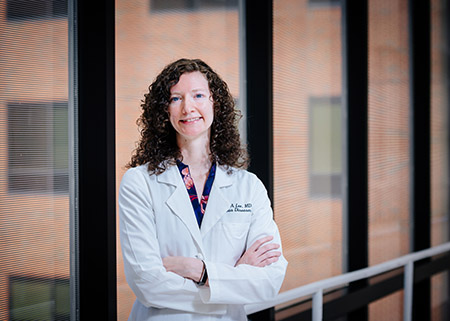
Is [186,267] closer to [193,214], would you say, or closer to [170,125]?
[193,214]

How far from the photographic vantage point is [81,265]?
1.93 m

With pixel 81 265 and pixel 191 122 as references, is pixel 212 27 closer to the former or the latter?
pixel 191 122

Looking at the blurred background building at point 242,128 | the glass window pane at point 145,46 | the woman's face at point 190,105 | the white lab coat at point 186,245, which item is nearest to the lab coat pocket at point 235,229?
the white lab coat at point 186,245

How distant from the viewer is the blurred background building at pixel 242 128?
181 centimetres

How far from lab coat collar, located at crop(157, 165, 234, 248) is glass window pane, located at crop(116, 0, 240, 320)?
47 centimetres

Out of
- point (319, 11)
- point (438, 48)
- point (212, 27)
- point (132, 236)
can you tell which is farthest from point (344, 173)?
point (132, 236)

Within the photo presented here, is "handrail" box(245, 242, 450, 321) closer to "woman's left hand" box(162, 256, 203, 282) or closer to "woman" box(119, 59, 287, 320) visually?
"woman" box(119, 59, 287, 320)

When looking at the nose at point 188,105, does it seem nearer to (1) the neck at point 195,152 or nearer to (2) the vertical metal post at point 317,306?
(1) the neck at point 195,152

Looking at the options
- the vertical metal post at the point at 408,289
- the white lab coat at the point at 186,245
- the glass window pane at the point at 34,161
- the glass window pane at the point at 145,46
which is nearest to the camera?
the white lab coat at the point at 186,245

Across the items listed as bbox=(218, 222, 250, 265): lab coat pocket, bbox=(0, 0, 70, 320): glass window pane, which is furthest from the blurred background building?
bbox=(218, 222, 250, 265): lab coat pocket

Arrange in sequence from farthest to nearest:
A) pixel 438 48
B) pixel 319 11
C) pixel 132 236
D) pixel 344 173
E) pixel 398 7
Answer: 1. pixel 438 48
2. pixel 398 7
3. pixel 344 173
4. pixel 319 11
5. pixel 132 236

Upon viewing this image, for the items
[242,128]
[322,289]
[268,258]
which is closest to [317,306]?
[322,289]

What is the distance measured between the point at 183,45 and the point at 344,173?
160 centimetres

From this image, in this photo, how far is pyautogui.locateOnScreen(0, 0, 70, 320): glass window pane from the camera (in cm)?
176
